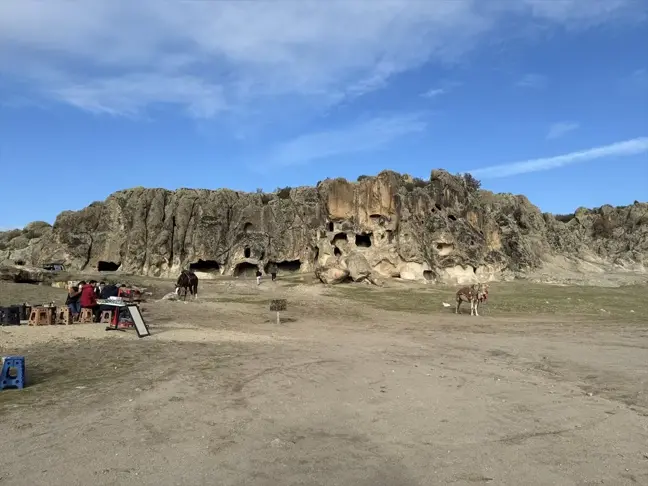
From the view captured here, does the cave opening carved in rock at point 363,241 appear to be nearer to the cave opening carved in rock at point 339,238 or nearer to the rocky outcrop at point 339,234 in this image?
the rocky outcrop at point 339,234

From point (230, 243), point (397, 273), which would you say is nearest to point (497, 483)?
point (397, 273)

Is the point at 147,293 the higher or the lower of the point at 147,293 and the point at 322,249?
the lower

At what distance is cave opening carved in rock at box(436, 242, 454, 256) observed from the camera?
46.8 meters

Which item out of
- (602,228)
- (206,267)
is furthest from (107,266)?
(602,228)

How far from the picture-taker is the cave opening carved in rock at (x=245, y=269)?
5431cm

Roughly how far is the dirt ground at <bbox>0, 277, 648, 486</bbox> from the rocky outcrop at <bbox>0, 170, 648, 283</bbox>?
25.4 meters

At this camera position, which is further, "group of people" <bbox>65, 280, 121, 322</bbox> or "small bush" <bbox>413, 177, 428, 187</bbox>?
"small bush" <bbox>413, 177, 428, 187</bbox>

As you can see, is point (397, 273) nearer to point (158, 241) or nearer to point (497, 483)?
point (158, 241)

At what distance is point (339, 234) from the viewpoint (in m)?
48.1

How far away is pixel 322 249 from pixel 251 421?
39410 millimetres

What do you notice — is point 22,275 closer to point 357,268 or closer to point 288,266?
point 357,268

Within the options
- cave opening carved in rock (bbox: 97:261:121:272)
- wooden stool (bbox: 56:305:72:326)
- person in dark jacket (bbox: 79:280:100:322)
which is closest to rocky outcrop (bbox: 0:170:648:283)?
cave opening carved in rock (bbox: 97:261:121:272)

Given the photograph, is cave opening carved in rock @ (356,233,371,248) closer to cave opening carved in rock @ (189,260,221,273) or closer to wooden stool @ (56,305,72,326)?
cave opening carved in rock @ (189,260,221,273)

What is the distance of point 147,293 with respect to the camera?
3197 cm
